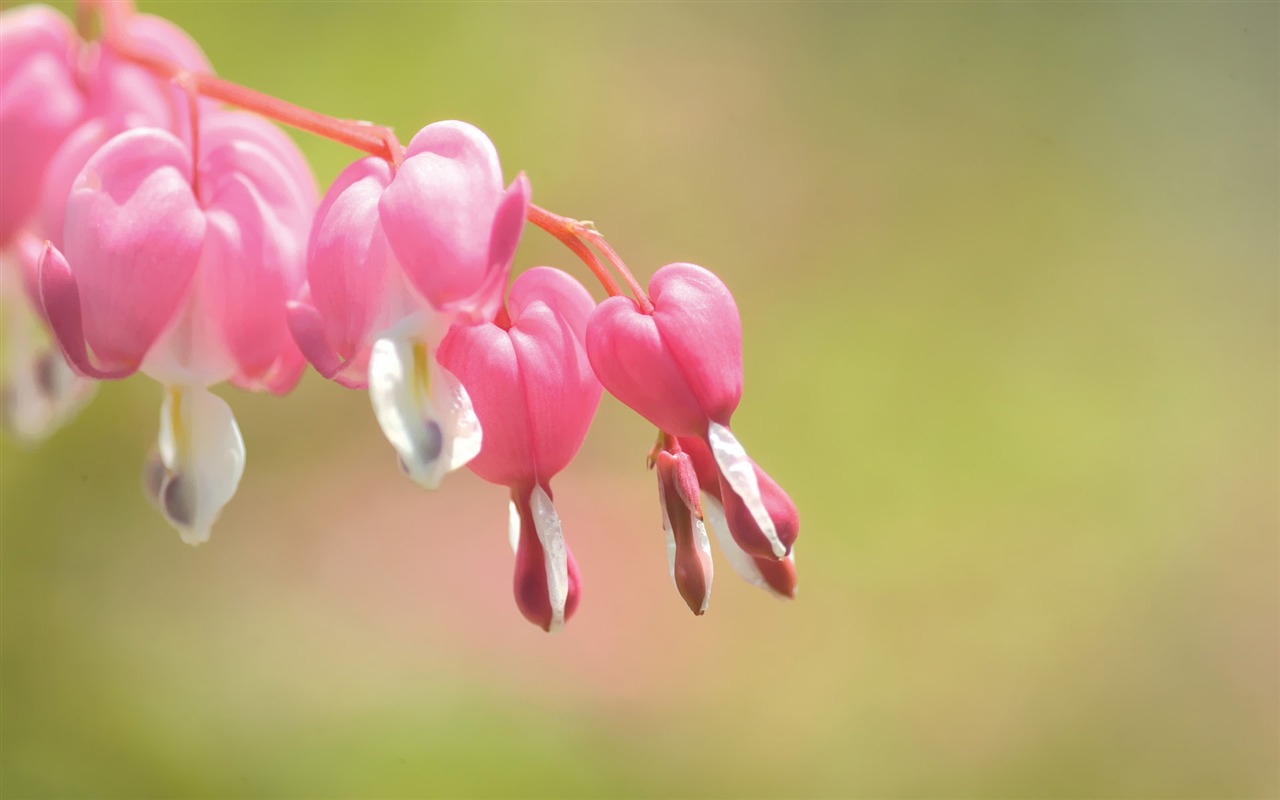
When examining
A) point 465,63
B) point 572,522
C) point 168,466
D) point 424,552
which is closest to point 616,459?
point 572,522

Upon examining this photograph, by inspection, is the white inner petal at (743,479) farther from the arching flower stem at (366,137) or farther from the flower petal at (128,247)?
the flower petal at (128,247)

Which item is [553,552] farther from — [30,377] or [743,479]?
[30,377]

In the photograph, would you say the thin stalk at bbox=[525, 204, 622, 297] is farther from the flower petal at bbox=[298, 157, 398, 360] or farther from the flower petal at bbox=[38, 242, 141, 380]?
the flower petal at bbox=[38, 242, 141, 380]

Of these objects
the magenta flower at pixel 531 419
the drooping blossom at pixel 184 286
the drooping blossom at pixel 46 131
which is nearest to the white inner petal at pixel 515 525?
the magenta flower at pixel 531 419

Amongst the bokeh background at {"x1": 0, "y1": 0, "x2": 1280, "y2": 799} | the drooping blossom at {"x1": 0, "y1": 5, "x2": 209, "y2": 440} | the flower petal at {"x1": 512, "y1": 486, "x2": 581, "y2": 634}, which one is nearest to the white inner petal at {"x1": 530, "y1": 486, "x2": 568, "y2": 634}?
the flower petal at {"x1": 512, "y1": 486, "x2": 581, "y2": 634}

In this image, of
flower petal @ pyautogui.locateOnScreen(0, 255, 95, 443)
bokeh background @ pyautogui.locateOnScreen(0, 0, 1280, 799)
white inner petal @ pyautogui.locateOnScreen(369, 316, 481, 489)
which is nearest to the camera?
white inner petal @ pyautogui.locateOnScreen(369, 316, 481, 489)

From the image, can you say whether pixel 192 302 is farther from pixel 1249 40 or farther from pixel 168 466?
pixel 1249 40

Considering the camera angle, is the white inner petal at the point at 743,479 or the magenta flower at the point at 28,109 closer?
the white inner petal at the point at 743,479
